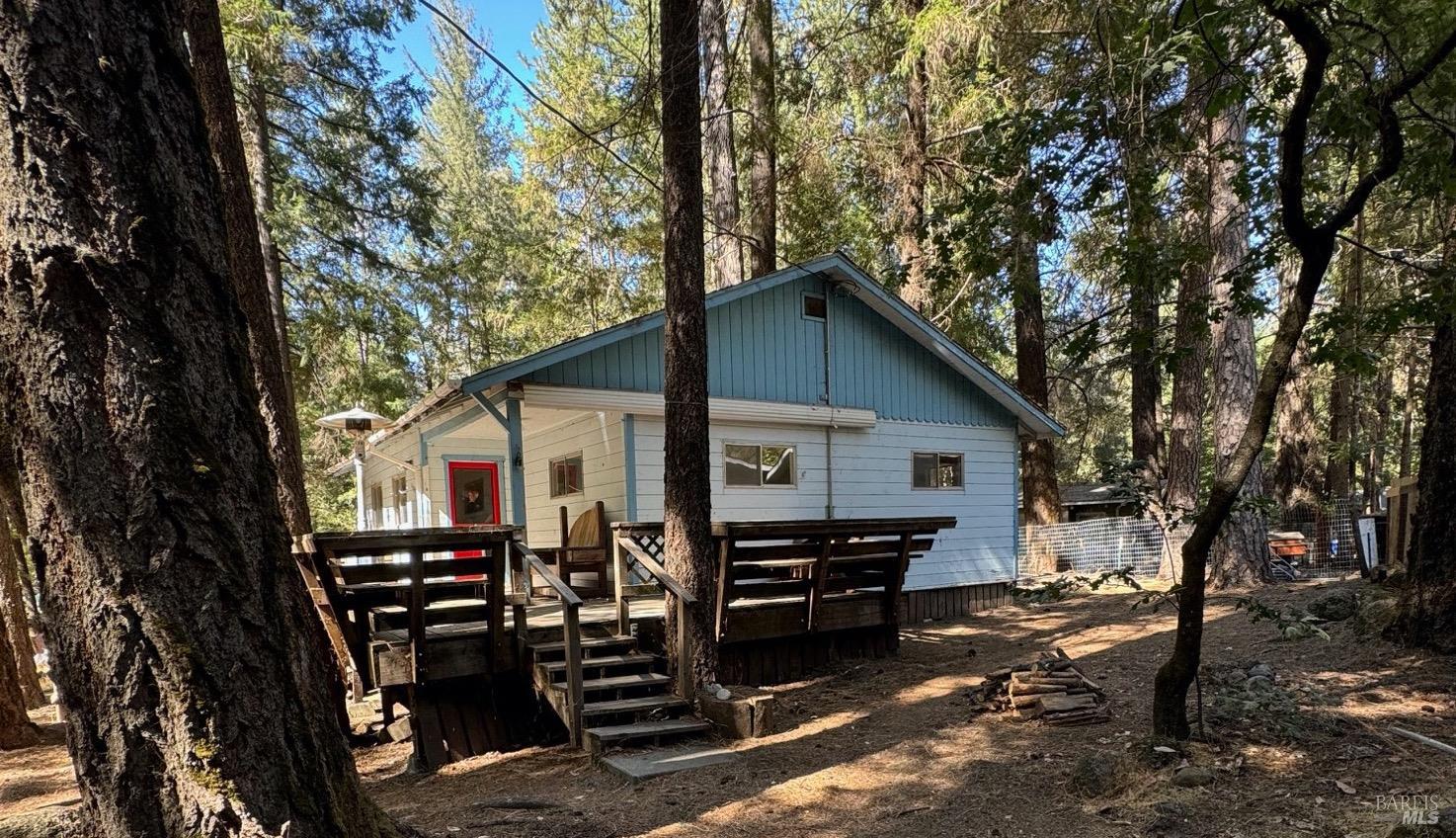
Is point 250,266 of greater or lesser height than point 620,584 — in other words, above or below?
above

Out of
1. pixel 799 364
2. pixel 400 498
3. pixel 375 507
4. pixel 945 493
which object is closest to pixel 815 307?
pixel 799 364

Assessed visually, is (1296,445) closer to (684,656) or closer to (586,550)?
(586,550)

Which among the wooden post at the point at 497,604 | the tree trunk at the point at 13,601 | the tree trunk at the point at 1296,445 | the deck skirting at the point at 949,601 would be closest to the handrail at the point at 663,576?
the wooden post at the point at 497,604

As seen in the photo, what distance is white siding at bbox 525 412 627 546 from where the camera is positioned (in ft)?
29.4

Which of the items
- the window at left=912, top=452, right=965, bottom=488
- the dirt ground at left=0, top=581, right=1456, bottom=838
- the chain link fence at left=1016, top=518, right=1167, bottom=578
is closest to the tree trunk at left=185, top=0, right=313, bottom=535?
the dirt ground at left=0, top=581, right=1456, bottom=838

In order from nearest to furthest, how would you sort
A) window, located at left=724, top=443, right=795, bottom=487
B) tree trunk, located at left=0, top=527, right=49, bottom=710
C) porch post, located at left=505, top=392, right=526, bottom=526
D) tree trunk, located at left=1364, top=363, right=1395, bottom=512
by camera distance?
tree trunk, located at left=0, top=527, right=49, bottom=710, porch post, located at left=505, top=392, right=526, bottom=526, window, located at left=724, top=443, right=795, bottom=487, tree trunk, located at left=1364, top=363, right=1395, bottom=512

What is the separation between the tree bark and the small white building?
5.72m

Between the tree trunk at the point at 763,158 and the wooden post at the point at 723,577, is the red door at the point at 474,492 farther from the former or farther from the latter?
the wooden post at the point at 723,577

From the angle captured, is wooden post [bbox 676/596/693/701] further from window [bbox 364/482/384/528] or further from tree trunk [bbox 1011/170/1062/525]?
window [bbox 364/482/384/528]

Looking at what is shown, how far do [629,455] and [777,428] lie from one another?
2185 millimetres

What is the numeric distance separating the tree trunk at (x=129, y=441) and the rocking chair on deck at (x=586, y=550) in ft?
20.4

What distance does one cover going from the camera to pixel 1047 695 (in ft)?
17.9

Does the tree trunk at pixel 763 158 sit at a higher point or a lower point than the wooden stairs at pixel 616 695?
higher

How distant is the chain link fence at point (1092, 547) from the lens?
1355 cm
